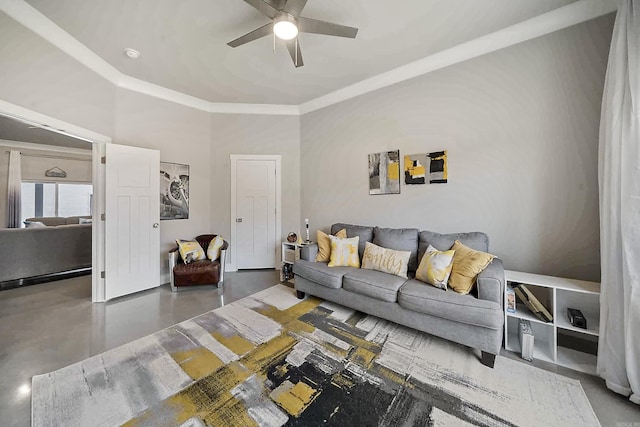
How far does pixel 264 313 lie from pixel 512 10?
3.88m

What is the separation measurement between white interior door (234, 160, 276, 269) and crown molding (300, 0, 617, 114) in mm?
A: 1940

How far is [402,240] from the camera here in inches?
109

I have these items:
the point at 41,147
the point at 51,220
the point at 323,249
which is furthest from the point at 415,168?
the point at 41,147

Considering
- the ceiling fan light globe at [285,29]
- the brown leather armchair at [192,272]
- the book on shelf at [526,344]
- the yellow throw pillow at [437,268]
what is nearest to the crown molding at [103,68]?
the ceiling fan light globe at [285,29]

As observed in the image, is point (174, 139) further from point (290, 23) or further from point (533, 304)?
point (533, 304)

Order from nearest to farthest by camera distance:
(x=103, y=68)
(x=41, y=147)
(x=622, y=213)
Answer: (x=622, y=213)
(x=103, y=68)
(x=41, y=147)

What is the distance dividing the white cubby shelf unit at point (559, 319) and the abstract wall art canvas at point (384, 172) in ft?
5.24

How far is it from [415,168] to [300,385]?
263cm

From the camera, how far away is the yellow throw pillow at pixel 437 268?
6.89 feet

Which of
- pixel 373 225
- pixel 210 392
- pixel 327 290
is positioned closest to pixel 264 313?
pixel 327 290

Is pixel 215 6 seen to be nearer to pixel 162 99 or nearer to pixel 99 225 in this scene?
pixel 162 99

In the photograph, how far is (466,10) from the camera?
2.11 metres

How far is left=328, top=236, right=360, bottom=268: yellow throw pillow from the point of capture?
2.81 metres

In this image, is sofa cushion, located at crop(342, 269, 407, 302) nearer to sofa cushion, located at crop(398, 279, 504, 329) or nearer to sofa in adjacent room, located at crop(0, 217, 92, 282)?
sofa cushion, located at crop(398, 279, 504, 329)
